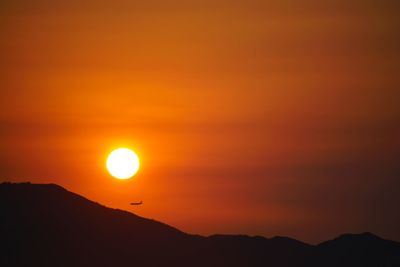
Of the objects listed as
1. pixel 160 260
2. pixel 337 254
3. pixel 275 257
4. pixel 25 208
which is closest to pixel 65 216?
pixel 25 208

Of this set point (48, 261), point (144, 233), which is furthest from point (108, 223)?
point (48, 261)

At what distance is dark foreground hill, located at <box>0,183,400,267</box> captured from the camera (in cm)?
13412

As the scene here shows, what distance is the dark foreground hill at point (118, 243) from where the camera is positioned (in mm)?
134125

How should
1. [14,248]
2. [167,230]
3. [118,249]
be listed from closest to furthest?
[14,248]
[118,249]
[167,230]

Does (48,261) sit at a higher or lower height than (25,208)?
lower

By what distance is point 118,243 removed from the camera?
467 ft

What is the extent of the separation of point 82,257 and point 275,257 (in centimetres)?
3356

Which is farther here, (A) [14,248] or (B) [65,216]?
(B) [65,216]

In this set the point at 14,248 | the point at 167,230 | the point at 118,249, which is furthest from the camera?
the point at 167,230

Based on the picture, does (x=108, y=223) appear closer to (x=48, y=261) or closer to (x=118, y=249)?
(x=118, y=249)

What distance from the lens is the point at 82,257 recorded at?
13475 cm

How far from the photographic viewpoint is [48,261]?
13112 centimetres

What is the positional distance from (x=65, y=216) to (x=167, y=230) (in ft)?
59.8

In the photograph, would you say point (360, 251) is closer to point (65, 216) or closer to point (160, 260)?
point (160, 260)
